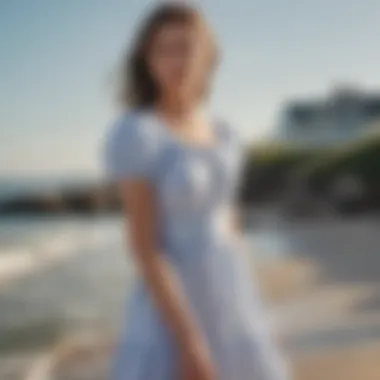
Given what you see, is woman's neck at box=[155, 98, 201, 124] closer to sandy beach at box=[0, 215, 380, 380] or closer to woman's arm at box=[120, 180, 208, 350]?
woman's arm at box=[120, 180, 208, 350]

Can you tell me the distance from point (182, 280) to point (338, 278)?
166cm

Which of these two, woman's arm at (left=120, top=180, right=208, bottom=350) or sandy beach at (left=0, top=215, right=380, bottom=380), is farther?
sandy beach at (left=0, top=215, right=380, bottom=380)

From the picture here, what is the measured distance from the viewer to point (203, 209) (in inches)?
36.7

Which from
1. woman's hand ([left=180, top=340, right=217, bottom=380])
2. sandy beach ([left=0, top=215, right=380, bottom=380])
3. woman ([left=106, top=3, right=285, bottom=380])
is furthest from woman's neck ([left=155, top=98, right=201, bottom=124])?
sandy beach ([left=0, top=215, right=380, bottom=380])

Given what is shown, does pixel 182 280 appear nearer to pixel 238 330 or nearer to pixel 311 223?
pixel 238 330

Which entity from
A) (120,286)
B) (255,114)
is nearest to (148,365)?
(255,114)

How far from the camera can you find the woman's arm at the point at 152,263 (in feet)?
2.92

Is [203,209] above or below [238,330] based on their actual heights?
above

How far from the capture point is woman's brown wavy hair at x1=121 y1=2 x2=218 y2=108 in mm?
953

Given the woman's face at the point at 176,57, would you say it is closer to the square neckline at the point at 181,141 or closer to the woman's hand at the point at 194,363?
the square neckline at the point at 181,141

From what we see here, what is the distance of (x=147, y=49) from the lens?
0.97 metres

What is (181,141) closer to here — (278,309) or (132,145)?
(132,145)

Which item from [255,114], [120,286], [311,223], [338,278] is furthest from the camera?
[338,278]

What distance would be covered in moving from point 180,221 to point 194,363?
139 millimetres
